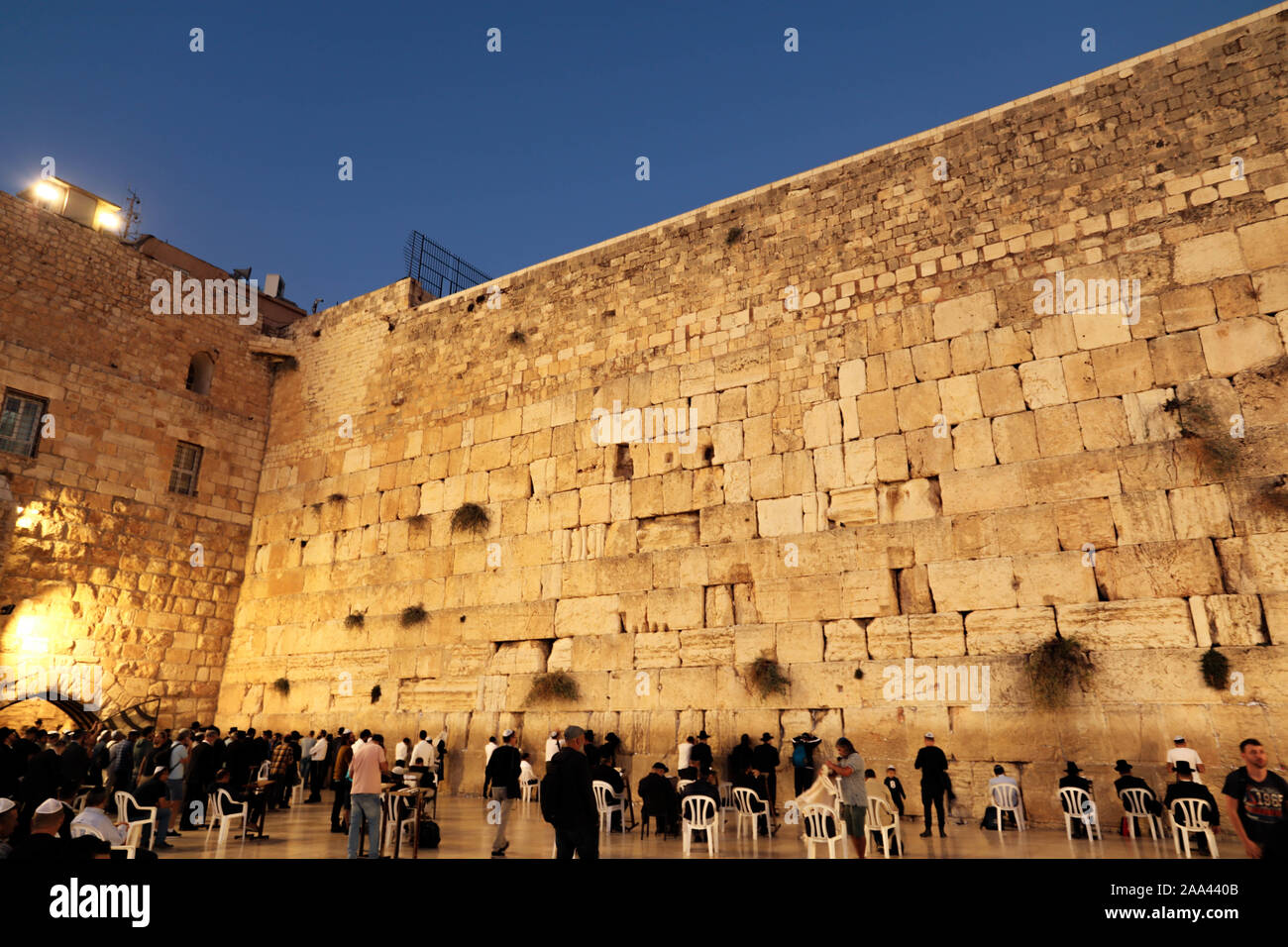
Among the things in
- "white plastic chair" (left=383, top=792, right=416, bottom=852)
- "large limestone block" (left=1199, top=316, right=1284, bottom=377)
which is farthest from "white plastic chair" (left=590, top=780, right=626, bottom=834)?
"large limestone block" (left=1199, top=316, right=1284, bottom=377)

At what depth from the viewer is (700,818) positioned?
270 inches

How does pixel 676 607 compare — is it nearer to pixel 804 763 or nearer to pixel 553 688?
pixel 553 688

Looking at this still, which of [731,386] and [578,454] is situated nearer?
[731,386]

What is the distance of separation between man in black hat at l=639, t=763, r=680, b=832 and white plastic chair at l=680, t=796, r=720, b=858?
3.59 ft

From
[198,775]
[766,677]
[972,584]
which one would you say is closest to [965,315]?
[972,584]

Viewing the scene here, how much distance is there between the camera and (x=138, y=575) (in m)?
13.2

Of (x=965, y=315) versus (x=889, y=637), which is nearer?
(x=889, y=637)

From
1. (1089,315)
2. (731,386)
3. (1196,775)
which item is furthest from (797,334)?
(1196,775)

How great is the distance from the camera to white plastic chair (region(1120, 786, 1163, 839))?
22.3ft

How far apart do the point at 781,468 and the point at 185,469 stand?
1100cm

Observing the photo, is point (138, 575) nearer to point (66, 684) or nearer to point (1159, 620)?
point (66, 684)

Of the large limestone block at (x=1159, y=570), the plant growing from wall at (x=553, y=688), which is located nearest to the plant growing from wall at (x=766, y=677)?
the plant growing from wall at (x=553, y=688)
